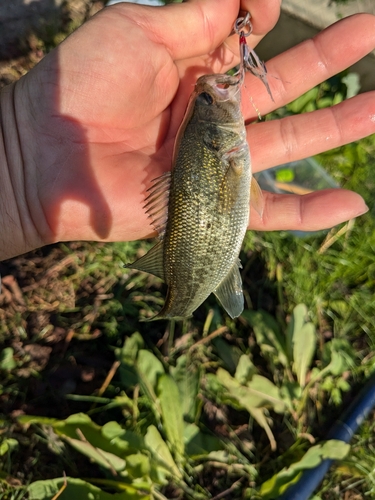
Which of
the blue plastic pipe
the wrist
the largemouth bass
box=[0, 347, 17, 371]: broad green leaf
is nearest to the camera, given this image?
the largemouth bass

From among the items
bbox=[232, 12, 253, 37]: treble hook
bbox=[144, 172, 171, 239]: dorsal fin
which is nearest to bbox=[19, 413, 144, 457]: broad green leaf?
bbox=[144, 172, 171, 239]: dorsal fin

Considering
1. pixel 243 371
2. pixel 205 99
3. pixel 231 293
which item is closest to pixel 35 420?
pixel 243 371

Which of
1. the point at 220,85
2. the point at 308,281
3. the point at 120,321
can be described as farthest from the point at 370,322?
the point at 220,85

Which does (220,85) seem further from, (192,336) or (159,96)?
(192,336)

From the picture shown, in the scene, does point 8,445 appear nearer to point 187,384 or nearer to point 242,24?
point 187,384

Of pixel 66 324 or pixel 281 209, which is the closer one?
pixel 281 209

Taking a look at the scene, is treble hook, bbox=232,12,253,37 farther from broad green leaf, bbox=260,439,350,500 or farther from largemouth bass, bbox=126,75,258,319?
broad green leaf, bbox=260,439,350,500
